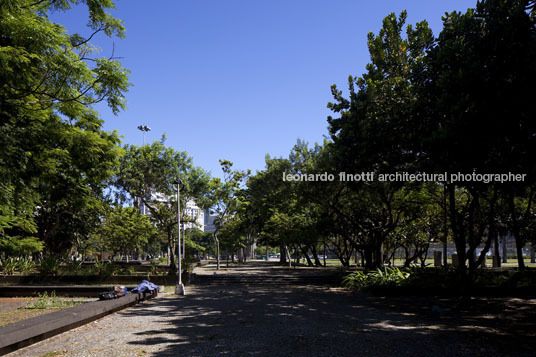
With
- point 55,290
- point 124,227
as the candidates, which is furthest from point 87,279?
point 124,227

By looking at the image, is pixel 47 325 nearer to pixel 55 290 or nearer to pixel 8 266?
pixel 55 290

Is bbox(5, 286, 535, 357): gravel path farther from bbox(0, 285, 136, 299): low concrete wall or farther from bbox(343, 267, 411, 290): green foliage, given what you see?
bbox(0, 285, 136, 299): low concrete wall

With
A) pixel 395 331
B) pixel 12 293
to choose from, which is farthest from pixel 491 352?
pixel 12 293

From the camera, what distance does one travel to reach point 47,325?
8055 mm

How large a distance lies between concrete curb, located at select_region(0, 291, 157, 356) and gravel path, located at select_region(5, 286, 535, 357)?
179mm

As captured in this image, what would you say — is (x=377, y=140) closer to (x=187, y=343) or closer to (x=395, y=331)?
(x=395, y=331)

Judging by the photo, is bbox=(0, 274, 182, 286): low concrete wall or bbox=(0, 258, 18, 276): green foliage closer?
bbox=(0, 274, 182, 286): low concrete wall

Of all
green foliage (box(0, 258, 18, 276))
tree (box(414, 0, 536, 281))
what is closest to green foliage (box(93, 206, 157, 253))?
green foliage (box(0, 258, 18, 276))

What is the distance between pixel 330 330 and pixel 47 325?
665 centimetres

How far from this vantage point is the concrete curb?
22.6 feet

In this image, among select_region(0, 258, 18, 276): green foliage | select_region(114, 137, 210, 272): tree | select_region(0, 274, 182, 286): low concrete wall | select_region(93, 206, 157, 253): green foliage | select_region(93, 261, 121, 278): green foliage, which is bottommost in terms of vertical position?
select_region(0, 274, 182, 286): low concrete wall

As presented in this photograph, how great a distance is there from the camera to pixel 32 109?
894 centimetres

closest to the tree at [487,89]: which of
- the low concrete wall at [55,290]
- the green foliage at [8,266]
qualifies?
the low concrete wall at [55,290]

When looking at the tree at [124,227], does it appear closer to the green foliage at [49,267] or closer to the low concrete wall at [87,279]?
the green foliage at [49,267]
